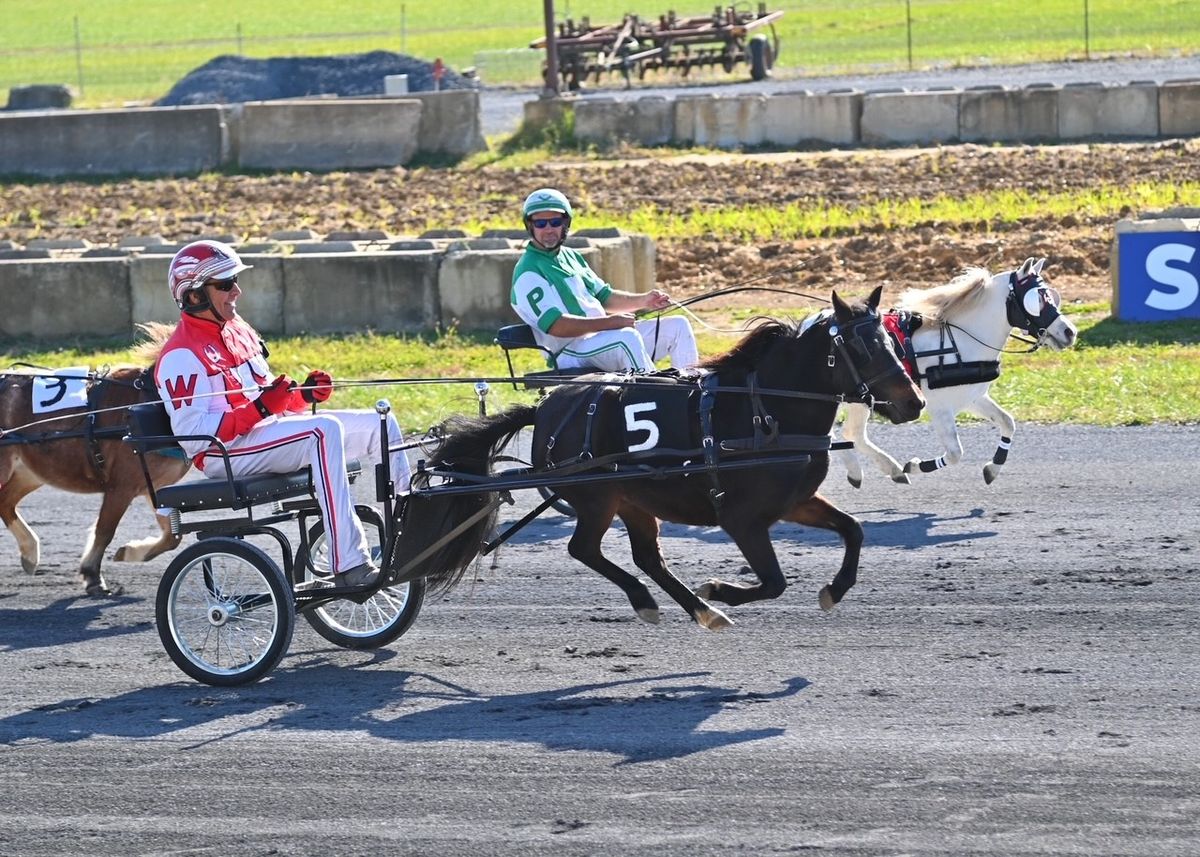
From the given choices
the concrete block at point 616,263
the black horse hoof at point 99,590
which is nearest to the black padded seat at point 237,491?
the black horse hoof at point 99,590

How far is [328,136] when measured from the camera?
28.4 m

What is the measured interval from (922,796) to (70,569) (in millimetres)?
Answer: 5614

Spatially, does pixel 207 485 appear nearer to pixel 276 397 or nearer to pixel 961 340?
pixel 276 397

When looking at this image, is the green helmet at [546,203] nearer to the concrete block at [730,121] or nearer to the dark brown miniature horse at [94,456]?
the dark brown miniature horse at [94,456]

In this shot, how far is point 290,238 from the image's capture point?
1808cm

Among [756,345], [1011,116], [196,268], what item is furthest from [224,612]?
[1011,116]

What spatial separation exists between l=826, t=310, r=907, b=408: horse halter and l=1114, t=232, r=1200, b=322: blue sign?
8.32 meters

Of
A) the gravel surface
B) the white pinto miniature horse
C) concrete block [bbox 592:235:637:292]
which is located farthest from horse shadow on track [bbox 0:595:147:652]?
concrete block [bbox 592:235:637:292]

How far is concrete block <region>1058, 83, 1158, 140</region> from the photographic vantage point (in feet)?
84.9

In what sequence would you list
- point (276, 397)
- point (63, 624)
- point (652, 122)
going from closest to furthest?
1. point (276, 397)
2. point (63, 624)
3. point (652, 122)

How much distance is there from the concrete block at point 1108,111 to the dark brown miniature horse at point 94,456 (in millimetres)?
19944

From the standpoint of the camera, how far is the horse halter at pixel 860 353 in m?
7.14

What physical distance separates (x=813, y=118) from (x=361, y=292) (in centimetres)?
1360

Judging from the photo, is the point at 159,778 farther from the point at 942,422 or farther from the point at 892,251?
the point at 892,251
